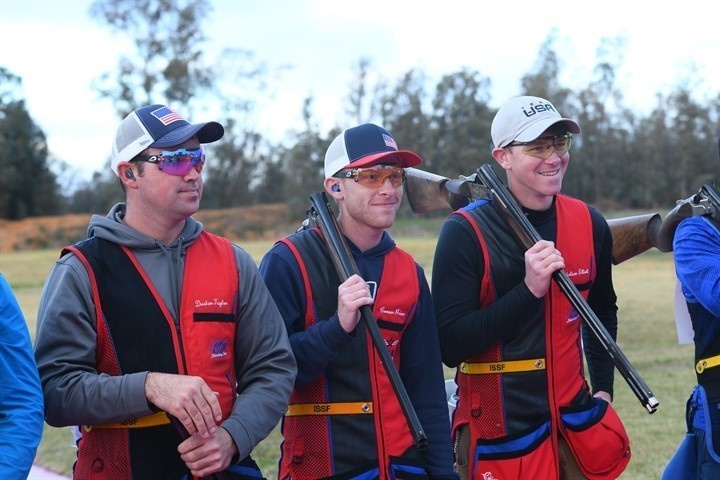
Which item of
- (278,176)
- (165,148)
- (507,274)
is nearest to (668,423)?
(507,274)

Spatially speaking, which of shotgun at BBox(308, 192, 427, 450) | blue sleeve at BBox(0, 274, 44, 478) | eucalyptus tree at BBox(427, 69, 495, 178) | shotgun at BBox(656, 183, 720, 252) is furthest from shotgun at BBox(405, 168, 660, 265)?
eucalyptus tree at BBox(427, 69, 495, 178)

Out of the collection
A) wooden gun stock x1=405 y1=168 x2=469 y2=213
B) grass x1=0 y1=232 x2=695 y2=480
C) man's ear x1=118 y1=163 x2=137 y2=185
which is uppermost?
man's ear x1=118 y1=163 x2=137 y2=185

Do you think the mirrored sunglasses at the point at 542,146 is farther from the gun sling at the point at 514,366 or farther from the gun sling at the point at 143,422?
the gun sling at the point at 143,422

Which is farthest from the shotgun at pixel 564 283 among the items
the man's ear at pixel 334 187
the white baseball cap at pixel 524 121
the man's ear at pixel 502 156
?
the man's ear at pixel 334 187

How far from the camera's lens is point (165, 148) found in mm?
3459

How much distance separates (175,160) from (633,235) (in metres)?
3.09

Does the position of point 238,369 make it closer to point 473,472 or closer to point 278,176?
point 473,472

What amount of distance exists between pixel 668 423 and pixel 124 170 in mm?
7100

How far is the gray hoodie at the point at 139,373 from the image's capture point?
3098mm

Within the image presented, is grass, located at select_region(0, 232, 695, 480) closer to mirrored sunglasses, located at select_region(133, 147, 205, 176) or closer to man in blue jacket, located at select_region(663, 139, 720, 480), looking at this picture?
man in blue jacket, located at select_region(663, 139, 720, 480)

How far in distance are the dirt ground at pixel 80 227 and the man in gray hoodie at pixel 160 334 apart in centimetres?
4965

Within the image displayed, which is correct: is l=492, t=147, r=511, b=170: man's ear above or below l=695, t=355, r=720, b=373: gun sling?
above

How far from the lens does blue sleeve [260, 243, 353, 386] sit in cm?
355

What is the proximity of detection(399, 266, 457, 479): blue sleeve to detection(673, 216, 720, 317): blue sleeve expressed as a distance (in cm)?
124
